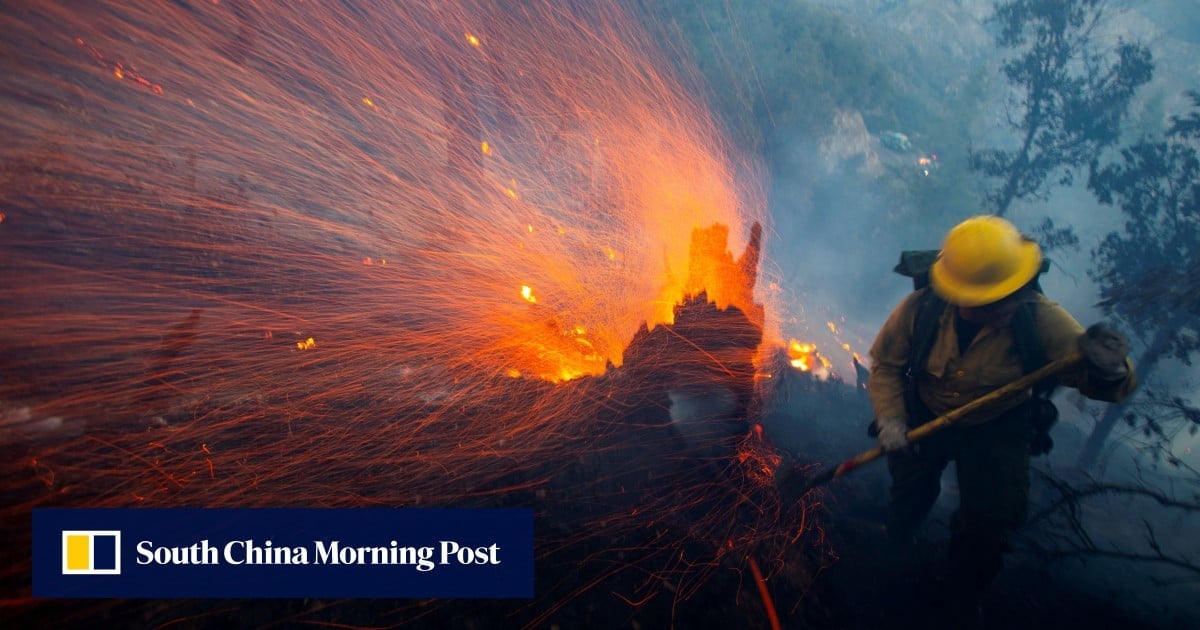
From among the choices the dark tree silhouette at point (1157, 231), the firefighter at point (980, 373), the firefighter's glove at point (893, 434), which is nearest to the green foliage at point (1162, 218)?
the dark tree silhouette at point (1157, 231)

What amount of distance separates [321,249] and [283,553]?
8272mm

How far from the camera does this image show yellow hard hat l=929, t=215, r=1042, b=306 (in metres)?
3.22

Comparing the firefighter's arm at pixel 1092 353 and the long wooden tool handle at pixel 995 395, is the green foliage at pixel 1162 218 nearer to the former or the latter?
the firefighter's arm at pixel 1092 353

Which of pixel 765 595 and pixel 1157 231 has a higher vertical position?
pixel 1157 231

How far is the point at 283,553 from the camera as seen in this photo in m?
3.28

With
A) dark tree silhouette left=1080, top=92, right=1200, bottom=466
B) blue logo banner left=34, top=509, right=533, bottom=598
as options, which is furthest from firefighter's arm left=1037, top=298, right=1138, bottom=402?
dark tree silhouette left=1080, top=92, right=1200, bottom=466

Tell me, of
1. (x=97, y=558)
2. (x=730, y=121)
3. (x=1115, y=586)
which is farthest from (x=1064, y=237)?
(x=97, y=558)

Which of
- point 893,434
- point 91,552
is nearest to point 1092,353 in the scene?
point 893,434

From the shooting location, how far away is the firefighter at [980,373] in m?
3.19

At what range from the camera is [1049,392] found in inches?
141

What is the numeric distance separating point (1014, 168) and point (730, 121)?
1165 centimetres

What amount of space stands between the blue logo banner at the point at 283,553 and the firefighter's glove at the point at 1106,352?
3.95 m

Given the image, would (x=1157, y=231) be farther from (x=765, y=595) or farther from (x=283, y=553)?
(x=283, y=553)

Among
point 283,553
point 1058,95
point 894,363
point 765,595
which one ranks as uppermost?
point 1058,95
